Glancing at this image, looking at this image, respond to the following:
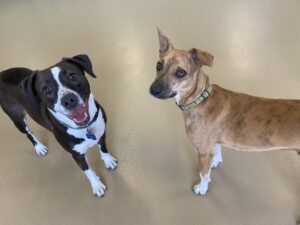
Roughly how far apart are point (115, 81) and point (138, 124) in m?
0.65

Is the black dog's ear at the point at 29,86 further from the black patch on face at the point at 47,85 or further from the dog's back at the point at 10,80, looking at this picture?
the dog's back at the point at 10,80

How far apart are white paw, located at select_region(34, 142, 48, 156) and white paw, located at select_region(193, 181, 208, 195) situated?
126 centimetres

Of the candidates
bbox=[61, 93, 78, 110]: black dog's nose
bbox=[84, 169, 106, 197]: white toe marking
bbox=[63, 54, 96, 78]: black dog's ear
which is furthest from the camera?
bbox=[84, 169, 106, 197]: white toe marking

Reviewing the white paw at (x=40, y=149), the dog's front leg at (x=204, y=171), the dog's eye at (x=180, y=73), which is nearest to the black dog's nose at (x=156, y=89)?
the dog's eye at (x=180, y=73)

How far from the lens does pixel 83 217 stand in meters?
2.12

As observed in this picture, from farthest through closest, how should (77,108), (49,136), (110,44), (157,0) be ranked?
(157,0), (110,44), (49,136), (77,108)

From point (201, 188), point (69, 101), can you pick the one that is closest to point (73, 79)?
point (69, 101)

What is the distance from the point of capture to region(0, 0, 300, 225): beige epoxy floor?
2102 millimetres

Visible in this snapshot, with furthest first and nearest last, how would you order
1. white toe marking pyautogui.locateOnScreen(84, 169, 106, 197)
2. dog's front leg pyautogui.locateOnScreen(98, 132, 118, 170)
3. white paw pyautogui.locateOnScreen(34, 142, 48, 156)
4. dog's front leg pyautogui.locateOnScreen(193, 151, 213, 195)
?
1. white paw pyautogui.locateOnScreen(34, 142, 48, 156)
2. dog's front leg pyautogui.locateOnScreen(98, 132, 118, 170)
3. white toe marking pyautogui.locateOnScreen(84, 169, 106, 197)
4. dog's front leg pyautogui.locateOnScreen(193, 151, 213, 195)

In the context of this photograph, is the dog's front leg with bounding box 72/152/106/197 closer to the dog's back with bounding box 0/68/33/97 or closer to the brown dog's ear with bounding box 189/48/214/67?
the dog's back with bounding box 0/68/33/97

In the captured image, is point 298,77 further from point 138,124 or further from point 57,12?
point 57,12

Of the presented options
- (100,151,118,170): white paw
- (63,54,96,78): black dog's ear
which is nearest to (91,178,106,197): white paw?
(100,151,118,170): white paw

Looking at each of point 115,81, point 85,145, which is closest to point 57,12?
point 115,81

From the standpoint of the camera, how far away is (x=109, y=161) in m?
2.35
